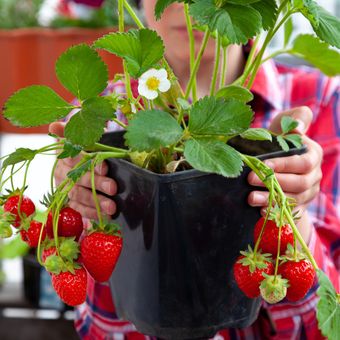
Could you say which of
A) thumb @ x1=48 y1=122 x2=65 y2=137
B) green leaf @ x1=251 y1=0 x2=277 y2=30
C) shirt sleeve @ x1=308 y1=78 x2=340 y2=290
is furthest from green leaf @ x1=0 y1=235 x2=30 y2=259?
green leaf @ x1=251 y1=0 x2=277 y2=30

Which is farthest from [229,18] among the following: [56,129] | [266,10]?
[56,129]

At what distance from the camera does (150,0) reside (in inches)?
30.0

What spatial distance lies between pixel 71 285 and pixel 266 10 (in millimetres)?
217

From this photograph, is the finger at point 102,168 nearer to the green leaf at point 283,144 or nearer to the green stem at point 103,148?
the green stem at point 103,148

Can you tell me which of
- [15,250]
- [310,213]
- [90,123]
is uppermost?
[90,123]

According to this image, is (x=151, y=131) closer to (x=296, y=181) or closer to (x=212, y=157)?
(x=212, y=157)

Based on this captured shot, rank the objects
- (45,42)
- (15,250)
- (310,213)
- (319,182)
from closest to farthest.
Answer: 1. (319,182)
2. (310,213)
3. (15,250)
4. (45,42)

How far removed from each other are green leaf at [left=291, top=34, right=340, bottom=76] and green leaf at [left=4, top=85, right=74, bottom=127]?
8.1 inches

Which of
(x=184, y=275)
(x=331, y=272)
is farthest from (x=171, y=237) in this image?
(x=331, y=272)

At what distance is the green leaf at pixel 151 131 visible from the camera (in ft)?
1.27

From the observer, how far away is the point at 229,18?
Result: 40 cm

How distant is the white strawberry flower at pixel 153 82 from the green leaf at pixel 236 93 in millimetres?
49

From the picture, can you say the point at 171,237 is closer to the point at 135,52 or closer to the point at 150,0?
the point at 135,52

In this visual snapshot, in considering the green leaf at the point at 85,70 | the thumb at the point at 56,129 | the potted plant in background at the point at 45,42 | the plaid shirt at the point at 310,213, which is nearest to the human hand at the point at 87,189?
the thumb at the point at 56,129
